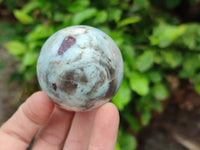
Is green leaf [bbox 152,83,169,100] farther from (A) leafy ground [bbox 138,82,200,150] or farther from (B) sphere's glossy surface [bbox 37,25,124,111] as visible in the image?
(B) sphere's glossy surface [bbox 37,25,124,111]

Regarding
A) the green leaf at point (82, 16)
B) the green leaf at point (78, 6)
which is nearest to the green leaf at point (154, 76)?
the green leaf at point (82, 16)

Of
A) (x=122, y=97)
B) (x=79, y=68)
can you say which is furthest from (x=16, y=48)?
(x=79, y=68)

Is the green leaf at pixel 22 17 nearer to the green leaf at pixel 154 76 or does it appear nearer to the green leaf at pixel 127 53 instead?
the green leaf at pixel 127 53

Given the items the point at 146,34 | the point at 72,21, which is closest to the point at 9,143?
the point at 72,21

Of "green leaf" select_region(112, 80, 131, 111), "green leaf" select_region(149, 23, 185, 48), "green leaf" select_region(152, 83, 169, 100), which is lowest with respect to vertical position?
"green leaf" select_region(152, 83, 169, 100)

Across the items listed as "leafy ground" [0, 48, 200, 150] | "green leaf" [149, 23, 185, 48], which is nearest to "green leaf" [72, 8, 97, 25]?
"green leaf" [149, 23, 185, 48]

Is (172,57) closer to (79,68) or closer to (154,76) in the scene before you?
(154,76)

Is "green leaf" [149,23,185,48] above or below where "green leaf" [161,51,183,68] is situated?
above

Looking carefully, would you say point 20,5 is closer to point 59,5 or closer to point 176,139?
point 59,5
